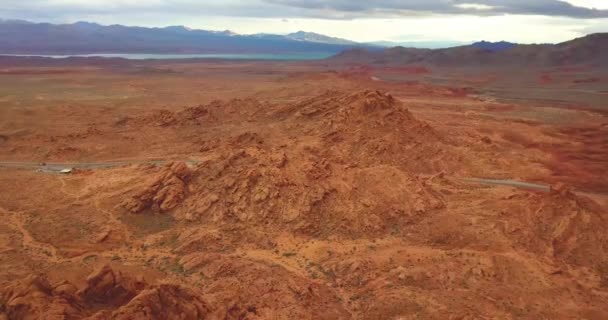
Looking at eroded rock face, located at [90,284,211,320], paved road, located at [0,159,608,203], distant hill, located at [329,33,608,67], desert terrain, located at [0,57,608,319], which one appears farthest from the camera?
distant hill, located at [329,33,608,67]

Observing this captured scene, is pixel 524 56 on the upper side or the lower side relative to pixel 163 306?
upper

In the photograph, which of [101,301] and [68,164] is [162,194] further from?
[68,164]

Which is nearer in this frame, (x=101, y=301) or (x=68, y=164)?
(x=101, y=301)

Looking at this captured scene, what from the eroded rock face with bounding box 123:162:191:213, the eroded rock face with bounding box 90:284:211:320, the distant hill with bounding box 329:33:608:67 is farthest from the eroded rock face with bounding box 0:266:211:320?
the distant hill with bounding box 329:33:608:67

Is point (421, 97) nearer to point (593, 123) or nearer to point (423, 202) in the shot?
point (593, 123)

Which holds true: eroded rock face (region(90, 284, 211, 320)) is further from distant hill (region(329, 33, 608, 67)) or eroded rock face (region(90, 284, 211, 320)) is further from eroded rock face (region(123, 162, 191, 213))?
distant hill (region(329, 33, 608, 67))

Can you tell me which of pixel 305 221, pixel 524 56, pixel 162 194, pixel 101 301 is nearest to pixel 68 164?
pixel 162 194
